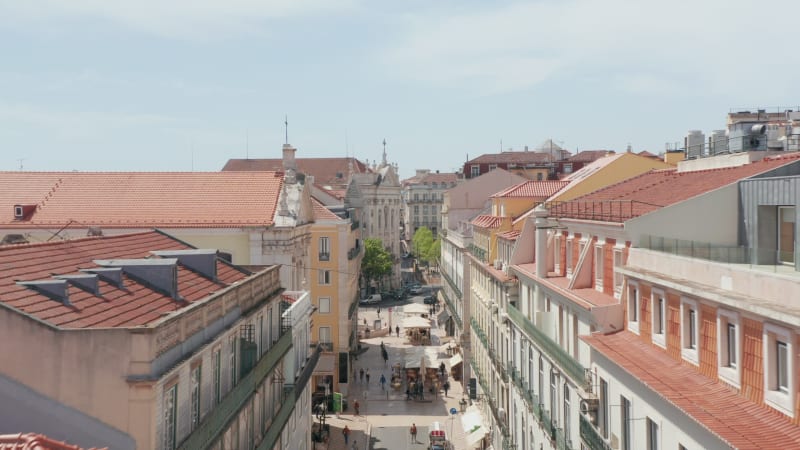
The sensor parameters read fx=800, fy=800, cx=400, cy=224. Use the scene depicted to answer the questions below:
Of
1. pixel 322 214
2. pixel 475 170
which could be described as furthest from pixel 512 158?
pixel 322 214

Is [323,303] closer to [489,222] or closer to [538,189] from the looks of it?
[489,222]

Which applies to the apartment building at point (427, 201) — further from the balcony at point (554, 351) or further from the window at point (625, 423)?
the window at point (625, 423)

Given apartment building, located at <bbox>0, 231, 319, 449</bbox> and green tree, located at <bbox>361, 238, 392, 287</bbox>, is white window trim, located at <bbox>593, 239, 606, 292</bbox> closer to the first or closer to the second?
apartment building, located at <bbox>0, 231, 319, 449</bbox>

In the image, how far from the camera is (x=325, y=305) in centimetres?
5712

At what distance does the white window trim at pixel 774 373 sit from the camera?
1203cm

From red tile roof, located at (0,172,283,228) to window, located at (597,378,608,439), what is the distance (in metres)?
21.1

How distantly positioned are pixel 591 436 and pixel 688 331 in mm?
6233

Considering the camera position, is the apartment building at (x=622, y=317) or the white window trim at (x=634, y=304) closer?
the apartment building at (x=622, y=317)

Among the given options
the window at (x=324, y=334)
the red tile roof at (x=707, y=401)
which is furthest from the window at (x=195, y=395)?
the window at (x=324, y=334)

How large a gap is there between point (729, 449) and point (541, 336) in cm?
1599

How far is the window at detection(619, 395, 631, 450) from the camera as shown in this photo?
18.2 meters

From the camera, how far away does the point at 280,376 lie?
2891 cm

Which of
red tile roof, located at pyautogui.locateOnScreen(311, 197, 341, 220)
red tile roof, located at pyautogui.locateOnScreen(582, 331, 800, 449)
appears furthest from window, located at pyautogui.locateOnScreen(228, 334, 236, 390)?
red tile roof, located at pyautogui.locateOnScreen(311, 197, 341, 220)

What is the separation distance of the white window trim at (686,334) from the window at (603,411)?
4.09 meters
